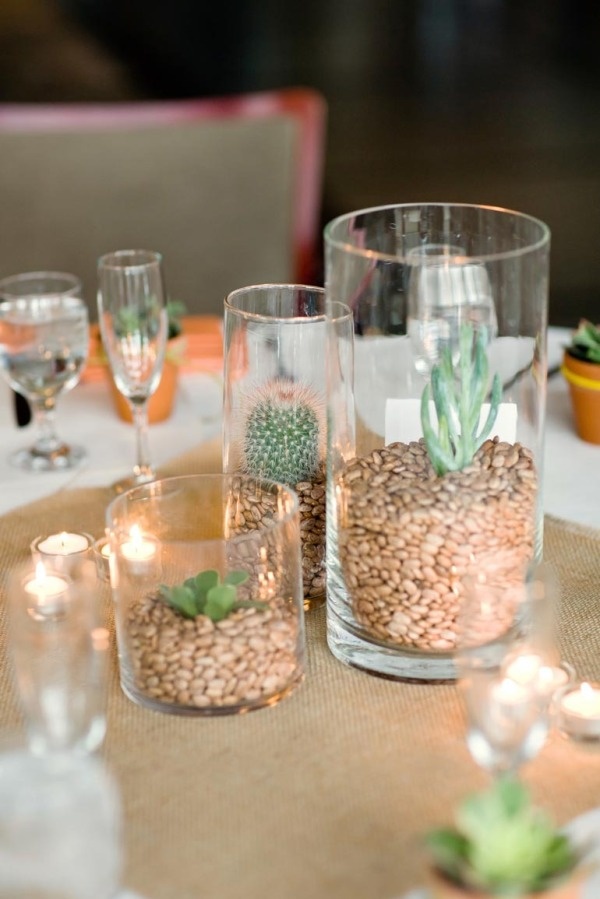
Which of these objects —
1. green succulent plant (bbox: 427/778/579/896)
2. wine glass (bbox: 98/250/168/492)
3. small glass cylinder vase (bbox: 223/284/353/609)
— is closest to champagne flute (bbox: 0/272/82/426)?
wine glass (bbox: 98/250/168/492)

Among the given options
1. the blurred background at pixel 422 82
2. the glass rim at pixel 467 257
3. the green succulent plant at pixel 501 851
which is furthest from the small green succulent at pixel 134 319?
the blurred background at pixel 422 82

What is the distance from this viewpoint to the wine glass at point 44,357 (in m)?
1.23

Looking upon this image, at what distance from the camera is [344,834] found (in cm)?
68

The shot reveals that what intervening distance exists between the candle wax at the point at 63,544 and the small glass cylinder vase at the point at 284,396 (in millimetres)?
172

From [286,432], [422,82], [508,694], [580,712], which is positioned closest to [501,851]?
[508,694]

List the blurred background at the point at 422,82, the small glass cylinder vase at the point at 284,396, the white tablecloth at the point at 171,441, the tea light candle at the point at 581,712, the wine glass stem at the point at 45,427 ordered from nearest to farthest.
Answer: the tea light candle at the point at 581,712 < the small glass cylinder vase at the point at 284,396 < the white tablecloth at the point at 171,441 < the wine glass stem at the point at 45,427 < the blurred background at the point at 422,82

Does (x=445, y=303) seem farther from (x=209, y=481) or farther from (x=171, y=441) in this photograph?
(x=171, y=441)

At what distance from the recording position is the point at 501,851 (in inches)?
21.5

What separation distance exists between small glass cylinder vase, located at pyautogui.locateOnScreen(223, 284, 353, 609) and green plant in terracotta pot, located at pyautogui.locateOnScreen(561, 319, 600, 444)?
373 millimetres

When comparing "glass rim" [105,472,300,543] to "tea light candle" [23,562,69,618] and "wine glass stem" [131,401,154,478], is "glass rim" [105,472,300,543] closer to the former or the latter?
"tea light candle" [23,562,69,618]

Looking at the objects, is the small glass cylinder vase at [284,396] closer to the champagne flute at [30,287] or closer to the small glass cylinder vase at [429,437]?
the small glass cylinder vase at [429,437]

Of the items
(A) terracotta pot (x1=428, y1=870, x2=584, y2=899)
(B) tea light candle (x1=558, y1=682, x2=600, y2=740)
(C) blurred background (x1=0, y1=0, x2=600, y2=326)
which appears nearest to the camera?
(A) terracotta pot (x1=428, y1=870, x2=584, y2=899)

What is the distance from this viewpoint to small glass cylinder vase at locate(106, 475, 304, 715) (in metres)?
0.79

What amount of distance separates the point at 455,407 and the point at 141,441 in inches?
17.9
